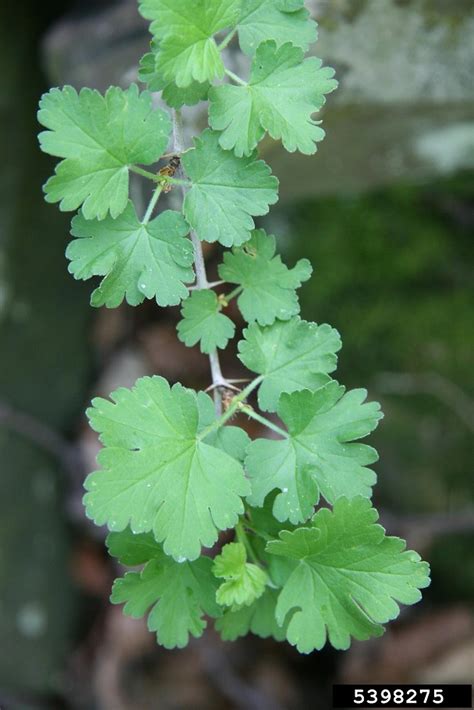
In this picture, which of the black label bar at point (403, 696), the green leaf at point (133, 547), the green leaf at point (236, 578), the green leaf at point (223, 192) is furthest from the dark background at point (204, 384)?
the green leaf at point (236, 578)

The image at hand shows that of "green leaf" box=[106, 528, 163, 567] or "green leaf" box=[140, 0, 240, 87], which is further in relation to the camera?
"green leaf" box=[106, 528, 163, 567]

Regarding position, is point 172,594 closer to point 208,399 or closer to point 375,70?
point 208,399

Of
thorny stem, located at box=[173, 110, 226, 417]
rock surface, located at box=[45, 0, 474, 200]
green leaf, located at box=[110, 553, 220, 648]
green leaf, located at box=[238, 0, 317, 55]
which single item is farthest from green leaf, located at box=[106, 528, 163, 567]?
rock surface, located at box=[45, 0, 474, 200]

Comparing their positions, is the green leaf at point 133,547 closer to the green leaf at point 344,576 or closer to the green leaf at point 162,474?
the green leaf at point 162,474

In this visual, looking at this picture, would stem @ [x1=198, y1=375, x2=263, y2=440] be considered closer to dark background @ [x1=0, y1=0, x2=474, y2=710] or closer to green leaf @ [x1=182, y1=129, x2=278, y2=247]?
green leaf @ [x1=182, y1=129, x2=278, y2=247]

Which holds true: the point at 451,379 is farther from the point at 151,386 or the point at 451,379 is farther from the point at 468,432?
the point at 151,386
